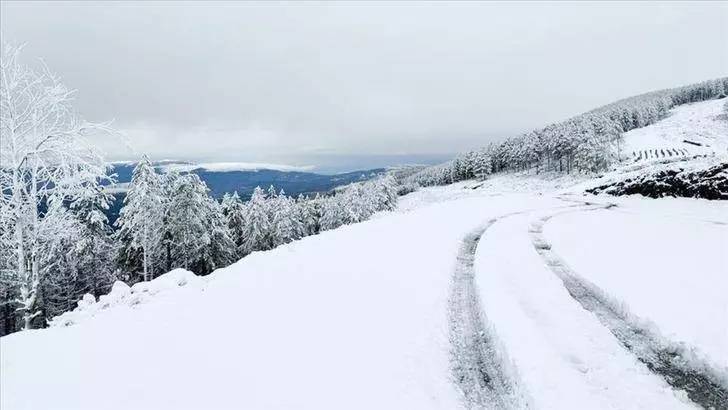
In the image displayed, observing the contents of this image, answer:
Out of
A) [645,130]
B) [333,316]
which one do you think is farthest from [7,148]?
[645,130]

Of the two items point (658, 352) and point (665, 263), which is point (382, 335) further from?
point (665, 263)

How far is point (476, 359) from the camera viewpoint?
6.46 m

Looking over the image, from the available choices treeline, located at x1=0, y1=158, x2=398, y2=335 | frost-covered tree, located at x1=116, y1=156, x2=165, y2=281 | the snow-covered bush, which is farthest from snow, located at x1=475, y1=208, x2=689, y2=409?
frost-covered tree, located at x1=116, y1=156, x2=165, y2=281

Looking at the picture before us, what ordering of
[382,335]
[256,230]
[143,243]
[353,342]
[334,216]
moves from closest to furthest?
[353,342] < [382,335] < [143,243] < [256,230] < [334,216]

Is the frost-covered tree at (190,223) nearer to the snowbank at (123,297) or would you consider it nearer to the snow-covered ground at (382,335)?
the snow-covered ground at (382,335)

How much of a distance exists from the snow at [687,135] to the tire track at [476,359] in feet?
316

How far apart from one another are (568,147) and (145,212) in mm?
84429

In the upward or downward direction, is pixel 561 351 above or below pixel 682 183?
below

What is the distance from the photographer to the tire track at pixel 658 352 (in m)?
5.29

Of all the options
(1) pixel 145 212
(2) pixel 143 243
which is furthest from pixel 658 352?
(2) pixel 143 243

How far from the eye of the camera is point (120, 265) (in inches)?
1341

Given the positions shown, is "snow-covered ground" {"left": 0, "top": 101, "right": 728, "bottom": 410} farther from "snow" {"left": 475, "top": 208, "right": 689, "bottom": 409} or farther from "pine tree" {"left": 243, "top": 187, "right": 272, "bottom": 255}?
"pine tree" {"left": 243, "top": 187, "right": 272, "bottom": 255}

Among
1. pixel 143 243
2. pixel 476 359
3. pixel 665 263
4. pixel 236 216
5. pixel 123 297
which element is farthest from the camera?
pixel 236 216

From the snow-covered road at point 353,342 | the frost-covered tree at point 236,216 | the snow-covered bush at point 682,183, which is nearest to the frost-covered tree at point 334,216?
the frost-covered tree at point 236,216
